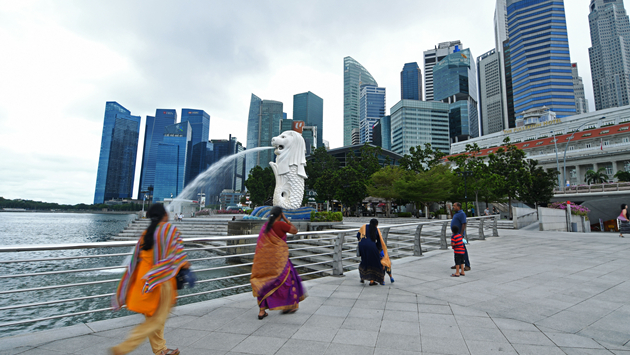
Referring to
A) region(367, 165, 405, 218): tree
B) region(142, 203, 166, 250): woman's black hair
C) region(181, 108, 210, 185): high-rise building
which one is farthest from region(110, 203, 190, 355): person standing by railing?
region(181, 108, 210, 185): high-rise building

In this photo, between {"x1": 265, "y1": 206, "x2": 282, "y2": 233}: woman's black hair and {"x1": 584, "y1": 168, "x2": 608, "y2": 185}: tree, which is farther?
{"x1": 584, "y1": 168, "x2": 608, "y2": 185}: tree

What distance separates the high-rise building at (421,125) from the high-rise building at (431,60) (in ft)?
246

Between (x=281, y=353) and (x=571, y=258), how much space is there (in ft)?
31.8

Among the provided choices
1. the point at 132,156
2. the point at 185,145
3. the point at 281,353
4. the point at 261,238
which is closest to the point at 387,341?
the point at 281,353

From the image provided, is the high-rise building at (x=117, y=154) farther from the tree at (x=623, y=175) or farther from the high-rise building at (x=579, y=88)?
the high-rise building at (x=579, y=88)

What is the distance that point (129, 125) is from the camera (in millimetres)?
183625

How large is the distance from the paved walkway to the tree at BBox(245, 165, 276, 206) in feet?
136

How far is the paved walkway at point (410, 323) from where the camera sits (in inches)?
A: 125

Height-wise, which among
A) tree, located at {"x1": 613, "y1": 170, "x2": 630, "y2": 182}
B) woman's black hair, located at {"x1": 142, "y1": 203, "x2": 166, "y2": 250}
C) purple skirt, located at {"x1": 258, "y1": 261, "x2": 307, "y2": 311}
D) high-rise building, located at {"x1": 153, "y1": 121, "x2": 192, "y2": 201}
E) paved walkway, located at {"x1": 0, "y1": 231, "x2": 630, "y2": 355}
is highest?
high-rise building, located at {"x1": 153, "y1": 121, "x2": 192, "y2": 201}

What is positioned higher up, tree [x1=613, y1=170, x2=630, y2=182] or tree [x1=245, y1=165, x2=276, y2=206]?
tree [x1=613, y1=170, x2=630, y2=182]

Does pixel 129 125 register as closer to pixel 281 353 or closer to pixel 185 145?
pixel 185 145

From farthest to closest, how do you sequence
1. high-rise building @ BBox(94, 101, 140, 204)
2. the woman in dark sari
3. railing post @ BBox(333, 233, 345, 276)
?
1. high-rise building @ BBox(94, 101, 140, 204)
2. railing post @ BBox(333, 233, 345, 276)
3. the woman in dark sari

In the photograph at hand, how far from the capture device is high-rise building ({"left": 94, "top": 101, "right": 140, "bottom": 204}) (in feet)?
548

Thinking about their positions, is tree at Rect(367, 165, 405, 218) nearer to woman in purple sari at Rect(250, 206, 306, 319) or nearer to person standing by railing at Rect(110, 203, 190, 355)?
woman in purple sari at Rect(250, 206, 306, 319)
